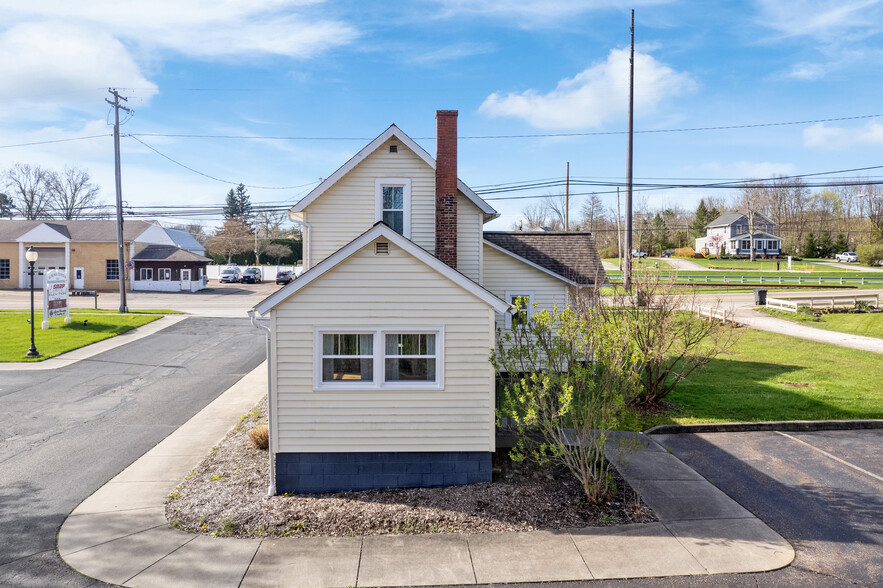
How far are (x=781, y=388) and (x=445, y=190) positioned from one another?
11.6m

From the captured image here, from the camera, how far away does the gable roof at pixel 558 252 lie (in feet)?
60.8

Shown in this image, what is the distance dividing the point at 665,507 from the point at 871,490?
3.77 meters

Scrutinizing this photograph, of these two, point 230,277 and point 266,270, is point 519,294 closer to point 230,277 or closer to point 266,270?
point 230,277

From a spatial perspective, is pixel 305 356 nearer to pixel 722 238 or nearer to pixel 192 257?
pixel 192 257

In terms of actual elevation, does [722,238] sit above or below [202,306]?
above

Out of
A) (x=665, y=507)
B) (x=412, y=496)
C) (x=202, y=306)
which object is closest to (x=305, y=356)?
(x=412, y=496)

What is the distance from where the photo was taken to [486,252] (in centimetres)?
1794

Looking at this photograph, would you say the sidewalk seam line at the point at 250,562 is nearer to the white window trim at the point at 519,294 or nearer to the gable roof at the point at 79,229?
the white window trim at the point at 519,294

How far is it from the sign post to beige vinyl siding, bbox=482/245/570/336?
2153 cm

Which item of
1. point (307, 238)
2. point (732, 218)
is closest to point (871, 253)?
point (732, 218)

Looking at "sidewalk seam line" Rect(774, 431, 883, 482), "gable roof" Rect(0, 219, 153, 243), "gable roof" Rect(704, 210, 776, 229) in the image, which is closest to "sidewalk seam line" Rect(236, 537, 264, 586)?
"sidewalk seam line" Rect(774, 431, 883, 482)

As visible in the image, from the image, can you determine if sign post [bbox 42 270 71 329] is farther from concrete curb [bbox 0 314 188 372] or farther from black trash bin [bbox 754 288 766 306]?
black trash bin [bbox 754 288 766 306]

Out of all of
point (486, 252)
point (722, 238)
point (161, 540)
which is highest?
point (722, 238)

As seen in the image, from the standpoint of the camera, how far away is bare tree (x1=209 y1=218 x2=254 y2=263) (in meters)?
72.5
